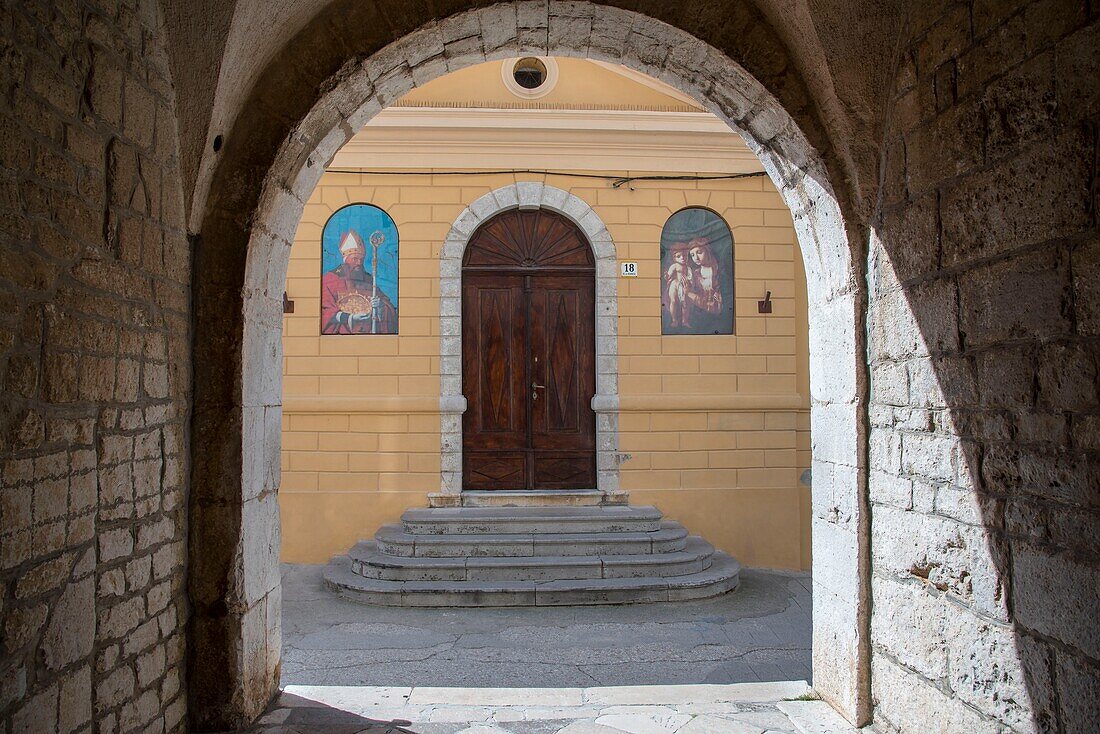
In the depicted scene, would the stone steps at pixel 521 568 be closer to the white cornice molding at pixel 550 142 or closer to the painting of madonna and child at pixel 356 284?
the painting of madonna and child at pixel 356 284

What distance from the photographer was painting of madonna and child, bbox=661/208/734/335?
720 cm

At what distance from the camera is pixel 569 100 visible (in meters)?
7.30

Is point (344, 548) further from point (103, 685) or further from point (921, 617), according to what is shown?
point (921, 617)

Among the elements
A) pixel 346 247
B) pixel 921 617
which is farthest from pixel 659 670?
pixel 346 247

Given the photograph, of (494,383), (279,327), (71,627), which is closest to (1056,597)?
(71,627)

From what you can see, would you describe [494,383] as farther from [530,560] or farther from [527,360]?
[530,560]

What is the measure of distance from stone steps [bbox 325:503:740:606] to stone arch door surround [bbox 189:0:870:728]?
2.45 m

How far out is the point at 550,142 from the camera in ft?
23.7

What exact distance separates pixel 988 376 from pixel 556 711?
2.17 m

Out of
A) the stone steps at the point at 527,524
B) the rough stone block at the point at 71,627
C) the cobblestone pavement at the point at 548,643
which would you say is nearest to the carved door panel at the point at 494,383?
the stone steps at the point at 527,524

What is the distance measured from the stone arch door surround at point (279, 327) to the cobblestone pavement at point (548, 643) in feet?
3.54

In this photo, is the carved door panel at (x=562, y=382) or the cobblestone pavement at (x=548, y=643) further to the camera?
the carved door panel at (x=562, y=382)

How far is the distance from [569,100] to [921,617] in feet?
18.9

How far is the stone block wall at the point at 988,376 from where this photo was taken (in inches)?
79.5
